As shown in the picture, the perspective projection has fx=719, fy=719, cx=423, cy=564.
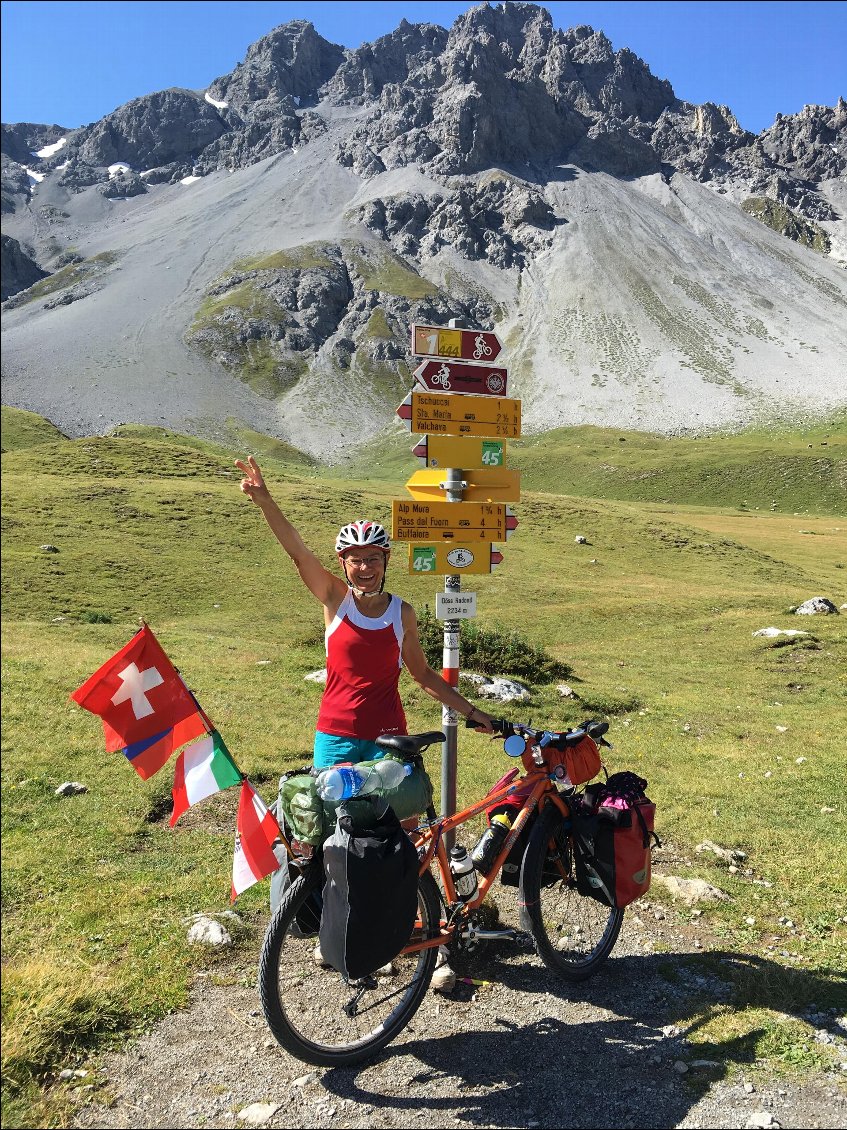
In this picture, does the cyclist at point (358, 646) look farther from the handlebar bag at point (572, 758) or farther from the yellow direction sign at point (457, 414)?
the yellow direction sign at point (457, 414)

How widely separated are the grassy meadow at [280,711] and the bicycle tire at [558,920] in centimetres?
110

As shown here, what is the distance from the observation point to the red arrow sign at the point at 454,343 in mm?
8055

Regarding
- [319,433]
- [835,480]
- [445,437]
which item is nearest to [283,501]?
[445,437]

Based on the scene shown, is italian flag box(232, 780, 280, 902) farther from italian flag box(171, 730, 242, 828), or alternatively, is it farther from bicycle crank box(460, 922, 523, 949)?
bicycle crank box(460, 922, 523, 949)

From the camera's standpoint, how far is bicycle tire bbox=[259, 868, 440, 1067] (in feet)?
16.7

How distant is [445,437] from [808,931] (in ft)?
21.2

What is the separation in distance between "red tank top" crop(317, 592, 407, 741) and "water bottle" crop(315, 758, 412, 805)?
1.93 feet

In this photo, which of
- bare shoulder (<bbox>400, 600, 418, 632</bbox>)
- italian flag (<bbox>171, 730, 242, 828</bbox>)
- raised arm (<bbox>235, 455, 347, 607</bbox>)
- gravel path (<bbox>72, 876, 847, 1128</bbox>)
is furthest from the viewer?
bare shoulder (<bbox>400, 600, 418, 632</bbox>)

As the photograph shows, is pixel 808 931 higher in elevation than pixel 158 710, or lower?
lower

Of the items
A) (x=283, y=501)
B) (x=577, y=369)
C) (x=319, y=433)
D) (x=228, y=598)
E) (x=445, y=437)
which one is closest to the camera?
(x=445, y=437)

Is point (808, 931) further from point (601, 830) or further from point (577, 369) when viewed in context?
point (577, 369)

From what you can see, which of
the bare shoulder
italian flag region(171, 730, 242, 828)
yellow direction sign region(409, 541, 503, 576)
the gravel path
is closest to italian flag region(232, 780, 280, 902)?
italian flag region(171, 730, 242, 828)

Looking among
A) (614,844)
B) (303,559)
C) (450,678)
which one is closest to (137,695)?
(303,559)

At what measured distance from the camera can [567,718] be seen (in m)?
15.9
